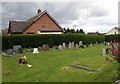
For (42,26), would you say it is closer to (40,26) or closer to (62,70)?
(40,26)

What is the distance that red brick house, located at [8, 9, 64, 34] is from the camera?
3152 centimetres

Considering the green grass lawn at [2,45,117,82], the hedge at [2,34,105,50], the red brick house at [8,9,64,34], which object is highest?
the red brick house at [8,9,64,34]

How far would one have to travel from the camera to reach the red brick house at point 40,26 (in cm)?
3152

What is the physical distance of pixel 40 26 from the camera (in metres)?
32.5

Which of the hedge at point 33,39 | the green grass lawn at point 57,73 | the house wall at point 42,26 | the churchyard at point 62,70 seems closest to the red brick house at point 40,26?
the house wall at point 42,26

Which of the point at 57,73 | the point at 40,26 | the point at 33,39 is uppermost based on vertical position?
the point at 40,26

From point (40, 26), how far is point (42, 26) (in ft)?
1.96

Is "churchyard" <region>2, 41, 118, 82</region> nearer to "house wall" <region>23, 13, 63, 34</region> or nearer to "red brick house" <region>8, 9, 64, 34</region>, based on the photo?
"house wall" <region>23, 13, 63, 34</region>

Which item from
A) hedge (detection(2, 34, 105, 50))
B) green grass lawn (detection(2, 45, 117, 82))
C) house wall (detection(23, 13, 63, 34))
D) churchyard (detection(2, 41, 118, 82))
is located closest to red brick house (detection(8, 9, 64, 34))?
house wall (detection(23, 13, 63, 34))

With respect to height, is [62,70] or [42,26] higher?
[42,26]

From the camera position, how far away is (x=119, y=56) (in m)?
5.92

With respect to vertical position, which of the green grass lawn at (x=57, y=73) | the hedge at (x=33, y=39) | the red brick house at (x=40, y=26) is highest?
the red brick house at (x=40, y=26)

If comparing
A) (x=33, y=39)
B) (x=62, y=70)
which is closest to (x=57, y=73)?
(x=62, y=70)

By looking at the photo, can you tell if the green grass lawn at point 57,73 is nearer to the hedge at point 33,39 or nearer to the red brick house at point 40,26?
the hedge at point 33,39
